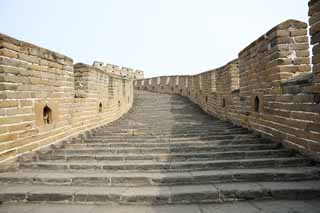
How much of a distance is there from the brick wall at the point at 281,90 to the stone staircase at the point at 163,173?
0.32 m

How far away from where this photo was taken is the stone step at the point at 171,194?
9.31 ft

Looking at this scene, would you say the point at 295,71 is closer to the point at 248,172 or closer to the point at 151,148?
the point at 248,172

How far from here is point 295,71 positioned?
13.2 ft

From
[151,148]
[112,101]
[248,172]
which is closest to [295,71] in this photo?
[248,172]

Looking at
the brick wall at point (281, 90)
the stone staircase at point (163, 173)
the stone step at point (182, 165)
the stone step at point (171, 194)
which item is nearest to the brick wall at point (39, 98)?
the stone staircase at point (163, 173)

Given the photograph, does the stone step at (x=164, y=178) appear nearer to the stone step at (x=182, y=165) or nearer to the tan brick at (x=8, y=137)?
the stone step at (x=182, y=165)

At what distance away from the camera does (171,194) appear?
9.36ft

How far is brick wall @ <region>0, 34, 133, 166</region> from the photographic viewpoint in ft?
11.3

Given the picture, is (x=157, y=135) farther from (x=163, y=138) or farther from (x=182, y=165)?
(x=182, y=165)

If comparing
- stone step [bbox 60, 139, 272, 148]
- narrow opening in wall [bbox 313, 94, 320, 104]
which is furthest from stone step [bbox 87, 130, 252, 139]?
narrow opening in wall [bbox 313, 94, 320, 104]

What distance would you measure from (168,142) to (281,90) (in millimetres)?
2335

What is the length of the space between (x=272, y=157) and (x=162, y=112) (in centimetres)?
585

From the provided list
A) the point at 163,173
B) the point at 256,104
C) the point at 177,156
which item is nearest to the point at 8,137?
the point at 163,173

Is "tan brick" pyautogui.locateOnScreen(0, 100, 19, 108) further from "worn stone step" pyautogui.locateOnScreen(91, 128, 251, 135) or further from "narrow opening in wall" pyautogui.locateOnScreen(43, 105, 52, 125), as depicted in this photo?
"worn stone step" pyautogui.locateOnScreen(91, 128, 251, 135)
